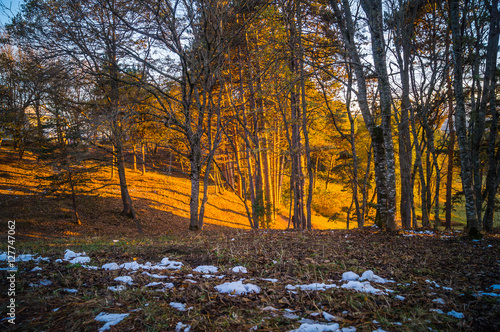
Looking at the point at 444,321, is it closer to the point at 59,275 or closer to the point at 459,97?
the point at 59,275

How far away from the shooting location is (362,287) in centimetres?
274

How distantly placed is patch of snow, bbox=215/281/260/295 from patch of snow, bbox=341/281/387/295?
98 cm

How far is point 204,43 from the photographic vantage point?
9031 mm

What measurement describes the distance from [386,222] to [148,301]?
22.0 ft

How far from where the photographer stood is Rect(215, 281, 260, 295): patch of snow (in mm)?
2637

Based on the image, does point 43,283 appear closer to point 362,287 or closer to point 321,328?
point 321,328

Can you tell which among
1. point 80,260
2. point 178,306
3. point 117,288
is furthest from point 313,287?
point 80,260

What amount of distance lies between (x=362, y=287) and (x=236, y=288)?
1311mm

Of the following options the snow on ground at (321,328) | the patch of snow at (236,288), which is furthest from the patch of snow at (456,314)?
the patch of snow at (236,288)

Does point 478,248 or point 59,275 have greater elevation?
point 59,275

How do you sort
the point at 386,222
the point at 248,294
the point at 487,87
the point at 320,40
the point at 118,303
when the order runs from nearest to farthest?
1. the point at 118,303
2. the point at 248,294
3. the point at 386,222
4. the point at 487,87
5. the point at 320,40

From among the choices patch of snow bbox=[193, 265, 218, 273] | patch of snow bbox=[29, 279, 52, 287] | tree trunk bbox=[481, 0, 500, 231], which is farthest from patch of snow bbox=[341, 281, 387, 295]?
tree trunk bbox=[481, 0, 500, 231]

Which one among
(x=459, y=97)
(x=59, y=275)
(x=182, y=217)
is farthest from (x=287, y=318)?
(x=182, y=217)

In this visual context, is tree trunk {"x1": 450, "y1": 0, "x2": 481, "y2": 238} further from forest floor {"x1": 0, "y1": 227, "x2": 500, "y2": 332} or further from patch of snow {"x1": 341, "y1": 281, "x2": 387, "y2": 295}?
patch of snow {"x1": 341, "y1": 281, "x2": 387, "y2": 295}
